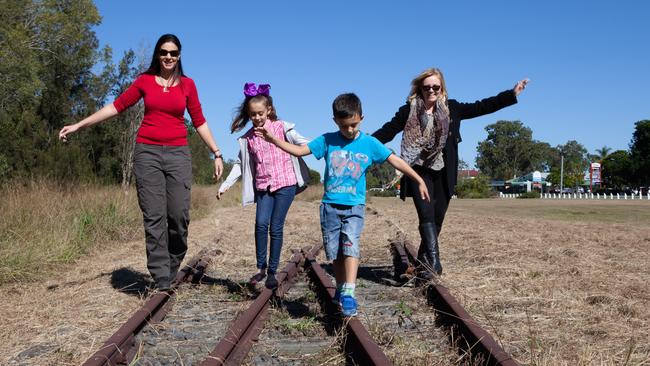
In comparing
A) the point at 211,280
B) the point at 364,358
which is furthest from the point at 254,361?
the point at 211,280

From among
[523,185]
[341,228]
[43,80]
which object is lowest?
[341,228]

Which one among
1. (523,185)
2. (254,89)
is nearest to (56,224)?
(254,89)

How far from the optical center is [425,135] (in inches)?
235

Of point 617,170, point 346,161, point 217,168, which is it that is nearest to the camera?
point 346,161

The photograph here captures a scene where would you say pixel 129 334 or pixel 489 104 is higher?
pixel 489 104

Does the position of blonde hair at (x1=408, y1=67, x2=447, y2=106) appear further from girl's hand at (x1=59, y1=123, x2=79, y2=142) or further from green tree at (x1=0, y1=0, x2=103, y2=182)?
green tree at (x1=0, y1=0, x2=103, y2=182)

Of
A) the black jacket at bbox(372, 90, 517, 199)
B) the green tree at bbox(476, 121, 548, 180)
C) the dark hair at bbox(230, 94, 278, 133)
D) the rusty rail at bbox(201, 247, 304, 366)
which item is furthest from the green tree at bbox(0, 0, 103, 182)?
the green tree at bbox(476, 121, 548, 180)

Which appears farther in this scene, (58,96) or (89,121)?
(58,96)

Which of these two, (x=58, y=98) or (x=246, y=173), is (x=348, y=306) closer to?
(x=246, y=173)

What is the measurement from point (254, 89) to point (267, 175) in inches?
31.1

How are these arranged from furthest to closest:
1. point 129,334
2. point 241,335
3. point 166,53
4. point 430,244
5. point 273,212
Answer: point 430,244, point 273,212, point 166,53, point 241,335, point 129,334

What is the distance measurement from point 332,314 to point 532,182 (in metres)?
117

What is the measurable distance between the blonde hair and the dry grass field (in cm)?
179

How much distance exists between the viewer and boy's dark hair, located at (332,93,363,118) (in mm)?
4531
